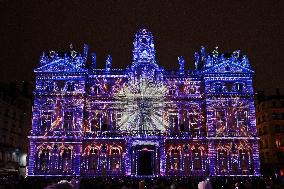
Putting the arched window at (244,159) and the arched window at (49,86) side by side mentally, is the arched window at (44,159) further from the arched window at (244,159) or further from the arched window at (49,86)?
the arched window at (244,159)

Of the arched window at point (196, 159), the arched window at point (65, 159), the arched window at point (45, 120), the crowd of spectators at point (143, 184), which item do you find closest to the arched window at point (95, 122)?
the arched window at point (65, 159)

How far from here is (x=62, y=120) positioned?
52844 mm

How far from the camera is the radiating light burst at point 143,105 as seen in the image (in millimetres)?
53531

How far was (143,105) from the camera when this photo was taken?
178ft

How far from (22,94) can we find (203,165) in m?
33.2

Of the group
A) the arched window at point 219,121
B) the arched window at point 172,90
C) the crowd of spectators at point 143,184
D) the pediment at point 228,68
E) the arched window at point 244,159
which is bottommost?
the arched window at point 244,159

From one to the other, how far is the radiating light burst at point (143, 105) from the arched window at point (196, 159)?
4974mm

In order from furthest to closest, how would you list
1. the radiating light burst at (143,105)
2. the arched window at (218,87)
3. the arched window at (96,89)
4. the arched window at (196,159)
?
the arched window at (96,89) → the arched window at (218,87) → the radiating light burst at (143,105) → the arched window at (196,159)

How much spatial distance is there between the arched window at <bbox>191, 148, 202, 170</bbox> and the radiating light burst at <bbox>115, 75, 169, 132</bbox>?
4.97 metres

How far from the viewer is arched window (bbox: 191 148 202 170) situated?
172 ft

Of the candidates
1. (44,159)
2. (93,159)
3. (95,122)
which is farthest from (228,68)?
(44,159)

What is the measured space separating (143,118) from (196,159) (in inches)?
351

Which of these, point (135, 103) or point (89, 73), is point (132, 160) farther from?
point (89, 73)

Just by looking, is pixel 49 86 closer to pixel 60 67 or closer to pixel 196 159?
pixel 60 67
